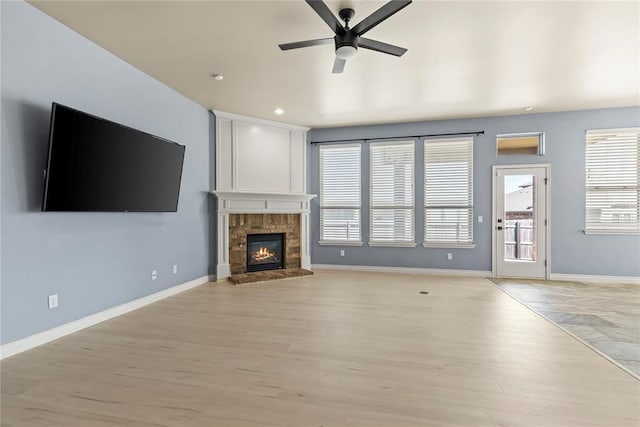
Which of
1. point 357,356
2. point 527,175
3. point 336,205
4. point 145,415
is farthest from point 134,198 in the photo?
point 527,175

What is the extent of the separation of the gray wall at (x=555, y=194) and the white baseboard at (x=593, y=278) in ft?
0.23

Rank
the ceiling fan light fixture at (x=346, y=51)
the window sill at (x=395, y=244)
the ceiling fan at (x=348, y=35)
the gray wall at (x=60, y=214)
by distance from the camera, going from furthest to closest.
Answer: the window sill at (x=395, y=244) < the ceiling fan light fixture at (x=346, y=51) < the gray wall at (x=60, y=214) < the ceiling fan at (x=348, y=35)

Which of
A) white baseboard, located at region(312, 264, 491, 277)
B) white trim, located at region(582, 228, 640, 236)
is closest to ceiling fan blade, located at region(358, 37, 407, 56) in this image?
white baseboard, located at region(312, 264, 491, 277)

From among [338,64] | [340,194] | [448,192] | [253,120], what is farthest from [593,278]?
[253,120]

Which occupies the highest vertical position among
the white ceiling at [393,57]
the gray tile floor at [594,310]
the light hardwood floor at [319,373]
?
the white ceiling at [393,57]

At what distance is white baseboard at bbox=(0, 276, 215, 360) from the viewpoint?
2537 millimetres

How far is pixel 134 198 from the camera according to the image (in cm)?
358

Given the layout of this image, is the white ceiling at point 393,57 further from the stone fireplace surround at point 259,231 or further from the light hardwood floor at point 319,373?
the light hardwood floor at point 319,373

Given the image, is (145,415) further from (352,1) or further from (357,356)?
(352,1)

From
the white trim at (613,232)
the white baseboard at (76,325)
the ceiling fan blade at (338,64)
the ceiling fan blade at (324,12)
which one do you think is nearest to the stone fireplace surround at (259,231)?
the white baseboard at (76,325)

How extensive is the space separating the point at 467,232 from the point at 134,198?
5.52 m

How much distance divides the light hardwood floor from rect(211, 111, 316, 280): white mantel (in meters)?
2.21

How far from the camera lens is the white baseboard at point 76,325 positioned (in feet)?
8.32

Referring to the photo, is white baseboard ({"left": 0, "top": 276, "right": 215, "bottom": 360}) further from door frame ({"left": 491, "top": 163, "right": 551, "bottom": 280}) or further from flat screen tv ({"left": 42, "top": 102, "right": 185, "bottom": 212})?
door frame ({"left": 491, "top": 163, "right": 551, "bottom": 280})
